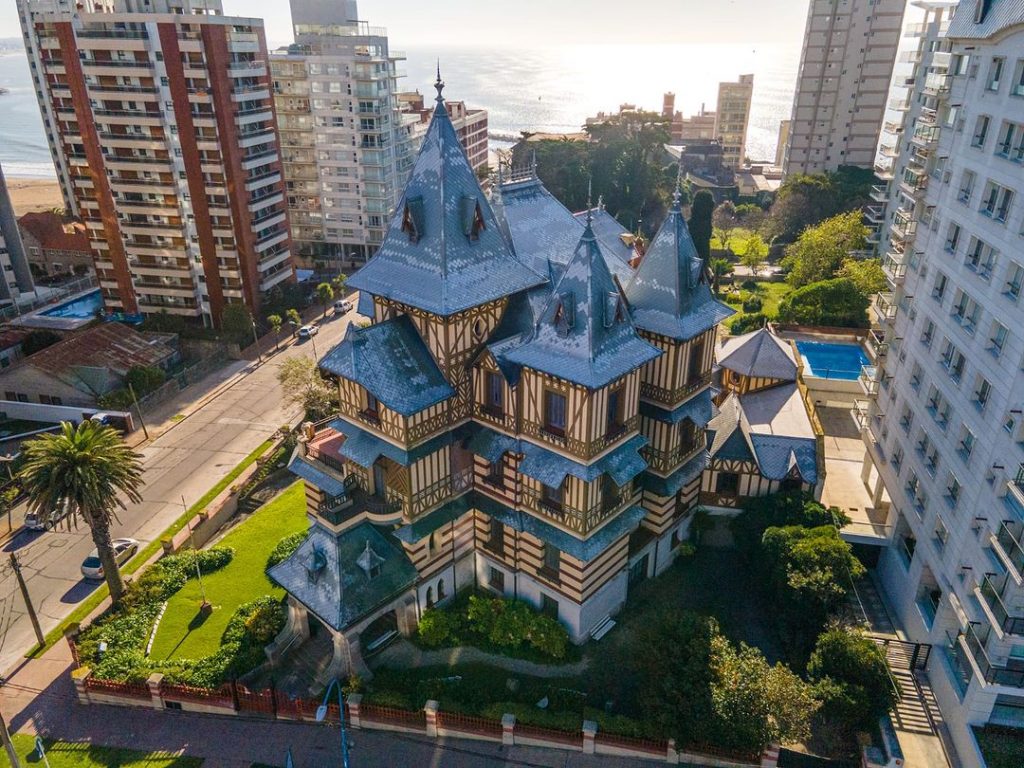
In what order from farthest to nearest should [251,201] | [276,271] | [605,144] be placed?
[605,144]
[276,271]
[251,201]

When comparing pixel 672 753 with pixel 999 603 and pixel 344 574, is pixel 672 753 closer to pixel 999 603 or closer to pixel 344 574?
pixel 999 603

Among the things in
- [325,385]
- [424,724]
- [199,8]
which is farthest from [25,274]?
[424,724]

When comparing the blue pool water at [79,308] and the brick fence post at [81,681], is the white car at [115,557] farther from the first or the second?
the blue pool water at [79,308]

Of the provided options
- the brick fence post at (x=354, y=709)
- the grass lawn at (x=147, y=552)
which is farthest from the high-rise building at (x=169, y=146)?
the brick fence post at (x=354, y=709)

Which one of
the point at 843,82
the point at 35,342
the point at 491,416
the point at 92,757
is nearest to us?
the point at 92,757

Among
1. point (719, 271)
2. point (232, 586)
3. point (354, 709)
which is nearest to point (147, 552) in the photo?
point (232, 586)

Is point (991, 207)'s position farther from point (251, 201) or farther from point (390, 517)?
point (251, 201)

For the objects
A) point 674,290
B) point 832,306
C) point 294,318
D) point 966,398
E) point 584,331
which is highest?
point 674,290
